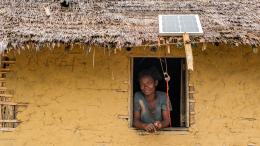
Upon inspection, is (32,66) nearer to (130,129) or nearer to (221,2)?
(130,129)

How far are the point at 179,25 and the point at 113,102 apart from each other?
5.23 ft

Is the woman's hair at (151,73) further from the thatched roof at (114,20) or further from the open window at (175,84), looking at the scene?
the thatched roof at (114,20)

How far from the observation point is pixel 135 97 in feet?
28.3

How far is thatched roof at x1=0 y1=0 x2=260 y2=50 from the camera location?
7.87 m

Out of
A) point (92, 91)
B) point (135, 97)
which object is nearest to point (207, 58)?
point (135, 97)

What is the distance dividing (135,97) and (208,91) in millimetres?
1150

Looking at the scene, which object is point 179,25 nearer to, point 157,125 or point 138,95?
Result: point 138,95

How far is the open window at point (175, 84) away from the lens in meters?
8.77

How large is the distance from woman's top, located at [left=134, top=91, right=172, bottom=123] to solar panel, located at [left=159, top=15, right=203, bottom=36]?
123cm

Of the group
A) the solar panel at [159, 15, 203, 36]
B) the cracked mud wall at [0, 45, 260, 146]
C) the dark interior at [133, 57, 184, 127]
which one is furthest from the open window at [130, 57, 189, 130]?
the solar panel at [159, 15, 203, 36]

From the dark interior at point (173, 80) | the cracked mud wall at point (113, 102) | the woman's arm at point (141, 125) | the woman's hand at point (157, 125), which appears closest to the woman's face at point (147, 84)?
the cracked mud wall at point (113, 102)

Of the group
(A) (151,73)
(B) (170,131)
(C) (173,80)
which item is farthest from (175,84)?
(B) (170,131)

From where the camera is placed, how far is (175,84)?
10516 millimetres

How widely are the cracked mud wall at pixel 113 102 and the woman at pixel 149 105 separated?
0.65ft
